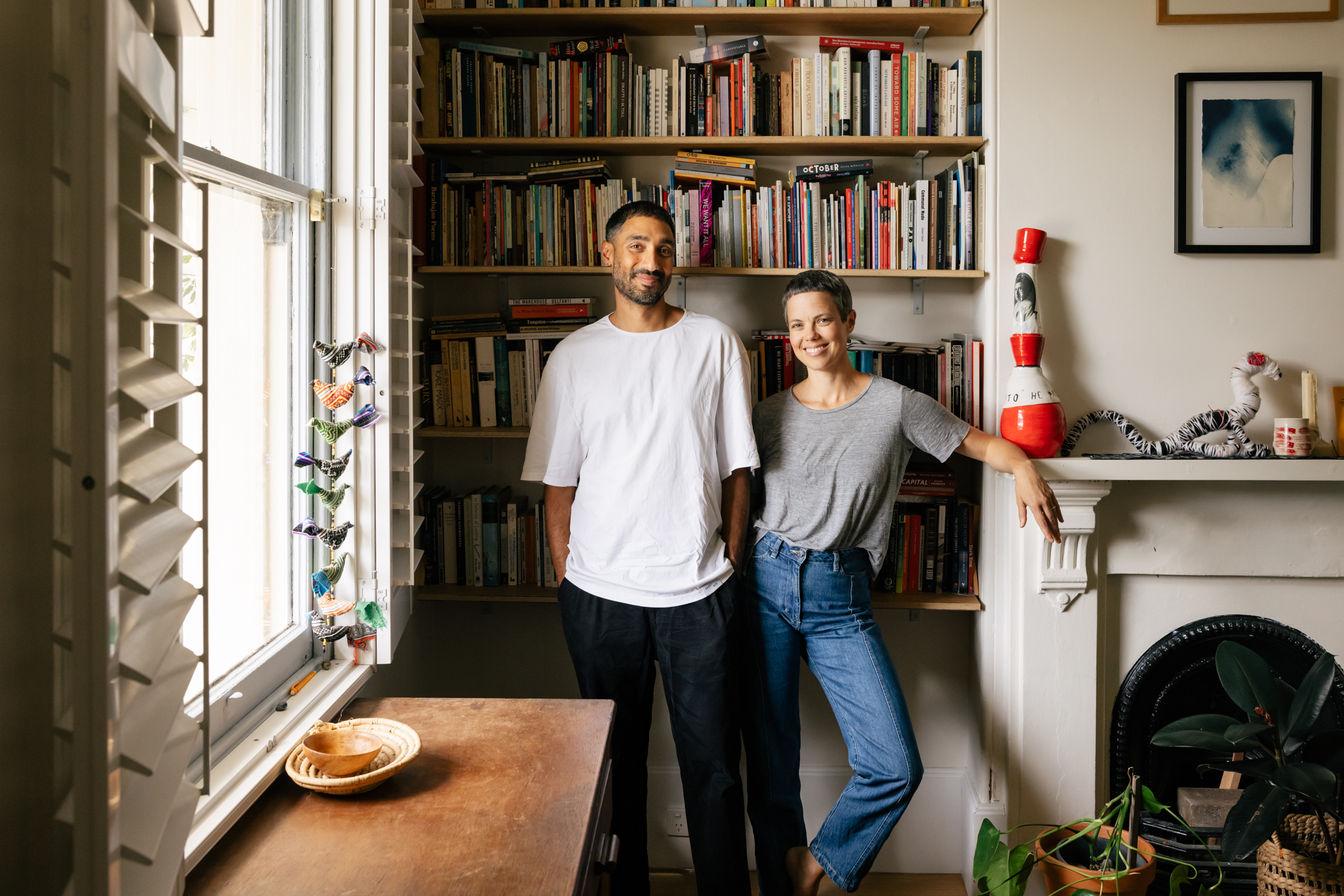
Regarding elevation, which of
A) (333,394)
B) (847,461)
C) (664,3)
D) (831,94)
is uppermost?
(664,3)

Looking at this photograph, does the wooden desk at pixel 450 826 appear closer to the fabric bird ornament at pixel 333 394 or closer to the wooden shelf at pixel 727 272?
the fabric bird ornament at pixel 333 394

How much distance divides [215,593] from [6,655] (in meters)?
0.73

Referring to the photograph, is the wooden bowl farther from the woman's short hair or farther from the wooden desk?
the woman's short hair

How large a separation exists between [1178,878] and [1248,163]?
175cm

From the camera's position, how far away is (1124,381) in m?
2.14

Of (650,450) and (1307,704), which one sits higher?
(650,450)

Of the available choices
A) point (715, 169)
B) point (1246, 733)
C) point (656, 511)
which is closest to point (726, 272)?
point (715, 169)

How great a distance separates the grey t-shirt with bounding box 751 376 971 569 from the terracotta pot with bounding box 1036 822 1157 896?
775 millimetres

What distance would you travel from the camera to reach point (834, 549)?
197 centimetres

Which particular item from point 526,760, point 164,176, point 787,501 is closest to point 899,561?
point 787,501

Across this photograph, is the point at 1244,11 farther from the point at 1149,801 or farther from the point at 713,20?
the point at 1149,801

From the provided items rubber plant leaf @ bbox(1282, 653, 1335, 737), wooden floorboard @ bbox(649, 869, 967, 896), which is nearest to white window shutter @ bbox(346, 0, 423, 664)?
wooden floorboard @ bbox(649, 869, 967, 896)

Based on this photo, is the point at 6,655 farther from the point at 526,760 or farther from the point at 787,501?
the point at 787,501

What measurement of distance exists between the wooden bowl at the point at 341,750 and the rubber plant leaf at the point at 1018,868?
1315 millimetres
